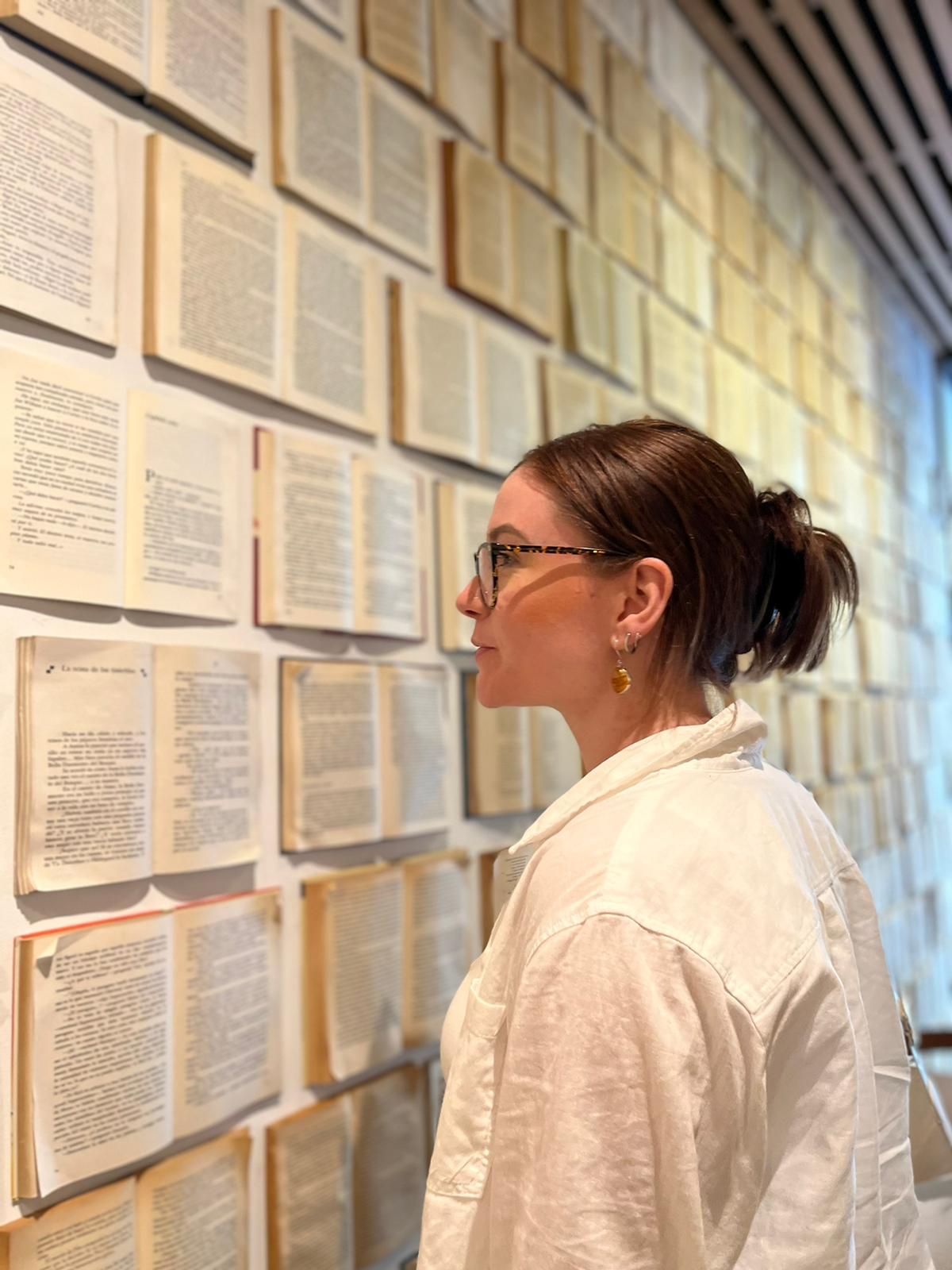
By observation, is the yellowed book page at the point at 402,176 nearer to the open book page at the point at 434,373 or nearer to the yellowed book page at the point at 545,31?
the open book page at the point at 434,373

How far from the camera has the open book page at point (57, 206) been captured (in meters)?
1.13

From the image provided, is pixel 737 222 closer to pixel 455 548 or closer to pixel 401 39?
pixel 401 39

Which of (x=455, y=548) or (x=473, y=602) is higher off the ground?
(x=455, y=548)

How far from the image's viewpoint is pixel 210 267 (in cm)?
139

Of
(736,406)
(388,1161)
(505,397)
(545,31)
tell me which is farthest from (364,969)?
(736,406)

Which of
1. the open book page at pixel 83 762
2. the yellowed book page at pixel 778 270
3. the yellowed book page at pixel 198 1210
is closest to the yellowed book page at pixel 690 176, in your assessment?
the yellowed book page at pixel 778 270

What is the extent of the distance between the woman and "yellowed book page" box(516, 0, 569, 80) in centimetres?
139

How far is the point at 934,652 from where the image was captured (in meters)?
5.38

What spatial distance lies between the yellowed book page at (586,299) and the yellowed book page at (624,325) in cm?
2

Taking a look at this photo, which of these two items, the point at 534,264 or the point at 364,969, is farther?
the point at 534,264

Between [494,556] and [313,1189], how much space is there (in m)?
0.87

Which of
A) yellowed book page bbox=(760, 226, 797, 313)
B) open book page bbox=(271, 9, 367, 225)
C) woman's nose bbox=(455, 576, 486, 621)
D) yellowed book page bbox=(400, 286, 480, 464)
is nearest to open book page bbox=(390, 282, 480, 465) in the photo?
yellowed book page bbox=(400, 286, 480, 464)

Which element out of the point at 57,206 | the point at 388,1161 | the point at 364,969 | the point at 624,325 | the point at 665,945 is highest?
the point at 624,325

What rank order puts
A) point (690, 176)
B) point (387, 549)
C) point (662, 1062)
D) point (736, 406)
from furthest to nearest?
point (736, 406), point (690, 176), point (387, 549), point (662, 1062)
